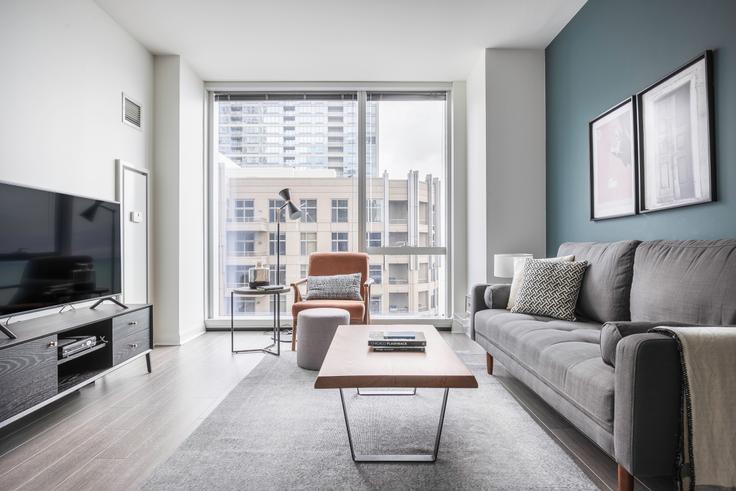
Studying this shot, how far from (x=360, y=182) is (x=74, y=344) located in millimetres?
3351

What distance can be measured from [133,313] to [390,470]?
7.19ft

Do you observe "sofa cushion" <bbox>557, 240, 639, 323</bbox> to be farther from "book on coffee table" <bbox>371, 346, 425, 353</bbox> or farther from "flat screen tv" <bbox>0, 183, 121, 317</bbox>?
"flat screen tv" <bbox>0, 183, 121, 317</bbox>

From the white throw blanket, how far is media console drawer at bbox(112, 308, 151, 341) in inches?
118

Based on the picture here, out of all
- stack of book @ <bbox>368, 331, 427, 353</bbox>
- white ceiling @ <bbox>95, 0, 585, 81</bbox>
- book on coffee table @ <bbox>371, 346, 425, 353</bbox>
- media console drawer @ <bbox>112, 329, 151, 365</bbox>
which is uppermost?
white ceiling @ <bbox>95, 0, 585, 81</bbox>

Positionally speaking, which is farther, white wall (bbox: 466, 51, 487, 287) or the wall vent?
white wall (bbox: 466, 51, 487, 287)

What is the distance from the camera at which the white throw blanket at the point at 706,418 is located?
4.41 ft

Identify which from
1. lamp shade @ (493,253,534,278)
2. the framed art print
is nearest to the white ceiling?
the framed art print

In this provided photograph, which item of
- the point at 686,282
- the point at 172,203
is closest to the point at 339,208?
the point at 172,203

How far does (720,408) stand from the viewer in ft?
4.48

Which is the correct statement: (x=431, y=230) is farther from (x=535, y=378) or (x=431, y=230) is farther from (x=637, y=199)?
(x=535, y=378)

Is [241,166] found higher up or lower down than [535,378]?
higher up

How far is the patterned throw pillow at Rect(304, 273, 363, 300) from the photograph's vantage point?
13.6 ft

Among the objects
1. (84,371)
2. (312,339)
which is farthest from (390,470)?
(84,371)

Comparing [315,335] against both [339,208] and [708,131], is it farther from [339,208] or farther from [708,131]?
[708,131]
